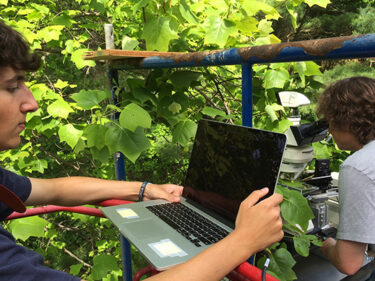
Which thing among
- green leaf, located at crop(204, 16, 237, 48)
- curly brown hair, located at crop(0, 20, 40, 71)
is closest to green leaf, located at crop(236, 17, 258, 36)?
green leaf, located at crop(204, 16, 237, 48)

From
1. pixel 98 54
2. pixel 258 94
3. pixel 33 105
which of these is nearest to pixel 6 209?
pixel 33 105

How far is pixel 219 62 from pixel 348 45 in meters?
0.58

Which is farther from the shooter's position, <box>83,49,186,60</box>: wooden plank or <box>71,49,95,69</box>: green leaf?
<box>71,49,95,69</box>: green leaf

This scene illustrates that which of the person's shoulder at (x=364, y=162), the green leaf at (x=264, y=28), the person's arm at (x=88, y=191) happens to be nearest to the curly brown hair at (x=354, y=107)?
the person's shoulder at (x=364, y=162)

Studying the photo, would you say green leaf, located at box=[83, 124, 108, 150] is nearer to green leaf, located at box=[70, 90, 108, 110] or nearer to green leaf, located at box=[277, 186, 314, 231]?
green leaf, located at box=[70, 90, 108, 110]

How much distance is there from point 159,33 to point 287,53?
1.07 meters

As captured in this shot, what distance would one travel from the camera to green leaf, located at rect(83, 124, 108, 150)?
5.91 feet

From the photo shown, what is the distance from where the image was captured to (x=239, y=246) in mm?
961

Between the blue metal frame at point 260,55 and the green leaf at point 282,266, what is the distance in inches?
23.0

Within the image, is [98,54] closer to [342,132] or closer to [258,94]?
[258,94]

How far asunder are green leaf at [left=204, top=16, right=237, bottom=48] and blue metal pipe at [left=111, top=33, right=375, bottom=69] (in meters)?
0.37

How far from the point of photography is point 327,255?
1.98 meters

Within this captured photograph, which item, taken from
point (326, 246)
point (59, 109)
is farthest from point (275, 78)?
point (59, 109)

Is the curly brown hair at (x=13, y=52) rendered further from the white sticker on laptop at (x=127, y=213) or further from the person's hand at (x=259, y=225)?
the person's hand at (x=259, y=225)
